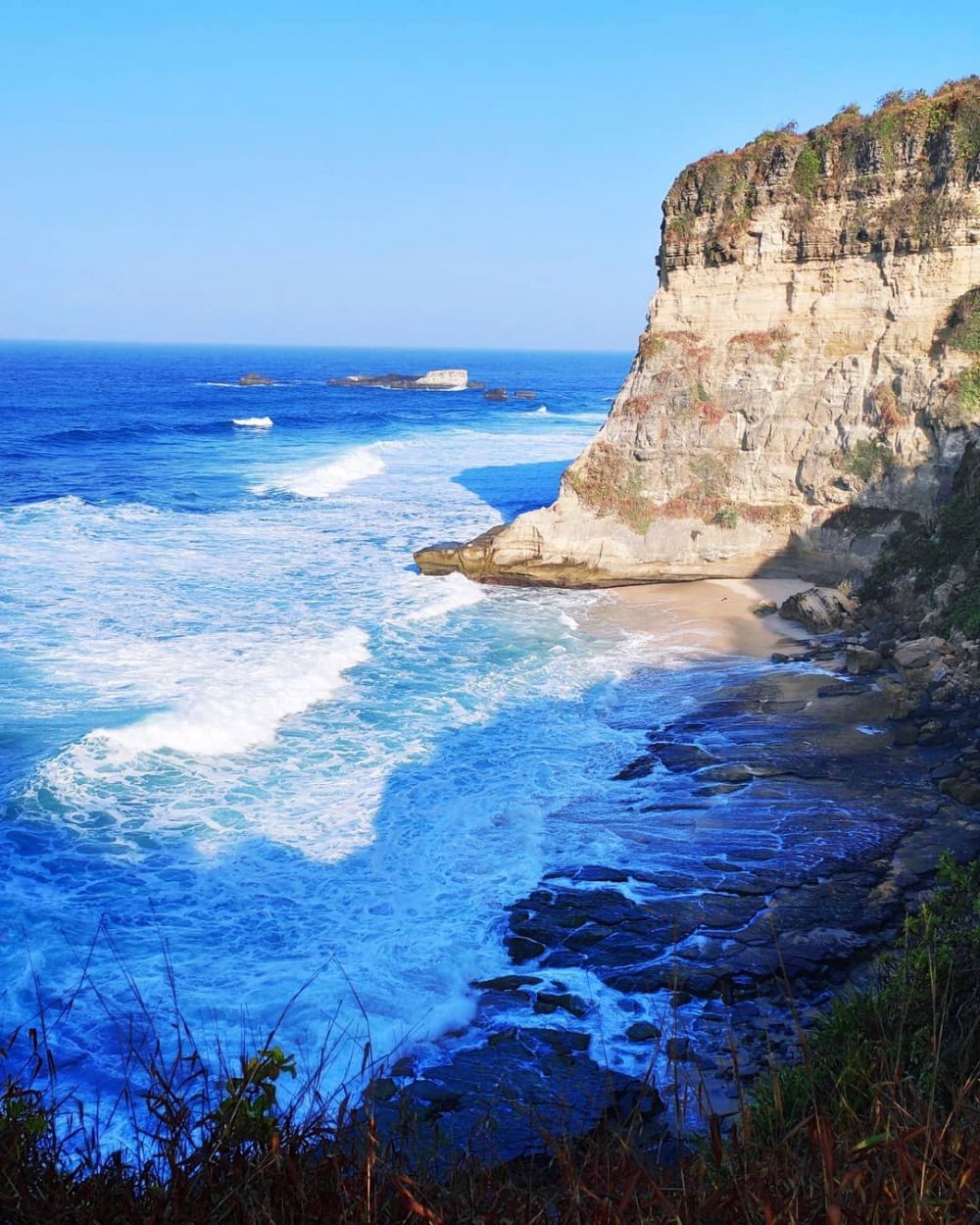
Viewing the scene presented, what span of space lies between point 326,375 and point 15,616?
11772 centimetres

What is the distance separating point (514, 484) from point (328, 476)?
8.97 m

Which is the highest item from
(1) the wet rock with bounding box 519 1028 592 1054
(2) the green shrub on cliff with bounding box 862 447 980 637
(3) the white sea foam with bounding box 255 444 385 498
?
(3) the white sea foam with bounding box 255 444 385 498

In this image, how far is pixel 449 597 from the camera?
26.6 meters

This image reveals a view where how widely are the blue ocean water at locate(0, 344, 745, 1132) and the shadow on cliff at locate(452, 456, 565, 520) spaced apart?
779 mm

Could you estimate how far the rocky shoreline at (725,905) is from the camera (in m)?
9.26

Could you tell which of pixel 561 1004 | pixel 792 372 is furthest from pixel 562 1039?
pixel 792 372

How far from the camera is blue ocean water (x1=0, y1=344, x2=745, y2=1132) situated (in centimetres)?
1122

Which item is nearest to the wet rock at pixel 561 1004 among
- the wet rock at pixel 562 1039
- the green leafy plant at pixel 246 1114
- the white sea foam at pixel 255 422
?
the wet rock at pixel 562 1039

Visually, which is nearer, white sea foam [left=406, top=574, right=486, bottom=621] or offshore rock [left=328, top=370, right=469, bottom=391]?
white sea foam [left=406, top=574, right=486, bottom=621]

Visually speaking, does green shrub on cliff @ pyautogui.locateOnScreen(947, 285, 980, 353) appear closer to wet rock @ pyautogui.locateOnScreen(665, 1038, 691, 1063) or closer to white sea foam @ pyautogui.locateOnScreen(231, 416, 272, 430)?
wet rock @ pyautogui.locateOnScreen(665, 1038, 691, 1063)

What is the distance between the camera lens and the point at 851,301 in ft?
84.4

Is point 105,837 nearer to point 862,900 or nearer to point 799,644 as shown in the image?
point 862,900

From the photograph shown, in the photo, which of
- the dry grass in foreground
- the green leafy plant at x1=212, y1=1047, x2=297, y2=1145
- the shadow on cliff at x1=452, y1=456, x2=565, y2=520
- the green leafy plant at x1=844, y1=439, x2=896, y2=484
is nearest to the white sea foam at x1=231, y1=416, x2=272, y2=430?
the shadow on cliff at x1=452, y1=456, x2=565, y2=520

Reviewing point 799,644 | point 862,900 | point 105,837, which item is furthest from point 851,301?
point 105,837
